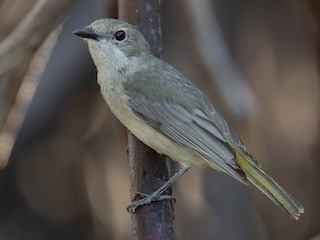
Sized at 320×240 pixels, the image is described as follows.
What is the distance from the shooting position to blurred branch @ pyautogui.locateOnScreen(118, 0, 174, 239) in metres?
2.47

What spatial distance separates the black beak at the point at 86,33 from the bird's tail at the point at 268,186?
741 millimetres

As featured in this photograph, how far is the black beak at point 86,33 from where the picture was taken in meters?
3.08

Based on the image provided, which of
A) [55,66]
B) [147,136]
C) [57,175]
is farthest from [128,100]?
[57,175]

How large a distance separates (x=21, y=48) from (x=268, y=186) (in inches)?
43.4

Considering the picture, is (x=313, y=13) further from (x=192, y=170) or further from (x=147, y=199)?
(x=192, y=170)

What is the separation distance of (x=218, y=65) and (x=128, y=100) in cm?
59

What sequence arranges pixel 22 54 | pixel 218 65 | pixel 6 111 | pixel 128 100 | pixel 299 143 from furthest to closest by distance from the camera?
pixel 299 143 < pixel 218 65 < pixel 128 100 < pixel 6 111 < pixel 22 54

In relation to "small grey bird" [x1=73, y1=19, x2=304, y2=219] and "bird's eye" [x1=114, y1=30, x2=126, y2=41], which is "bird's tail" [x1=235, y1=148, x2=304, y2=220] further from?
"bird's eye" [x1=114, y1=30, x2=126, y2=41]

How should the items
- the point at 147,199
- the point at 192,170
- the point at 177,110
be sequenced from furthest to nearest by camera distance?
1. the point at 192,170
2. the point at 177,110
3. the point at 147,199

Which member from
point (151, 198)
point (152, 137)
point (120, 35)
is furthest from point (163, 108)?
point (151, 198)

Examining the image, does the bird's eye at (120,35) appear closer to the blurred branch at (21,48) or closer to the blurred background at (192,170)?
the blurred branch at (21,48)

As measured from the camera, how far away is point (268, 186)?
307 centimetres

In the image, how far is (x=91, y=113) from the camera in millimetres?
4656

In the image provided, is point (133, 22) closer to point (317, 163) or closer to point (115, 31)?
point (115, 31)
